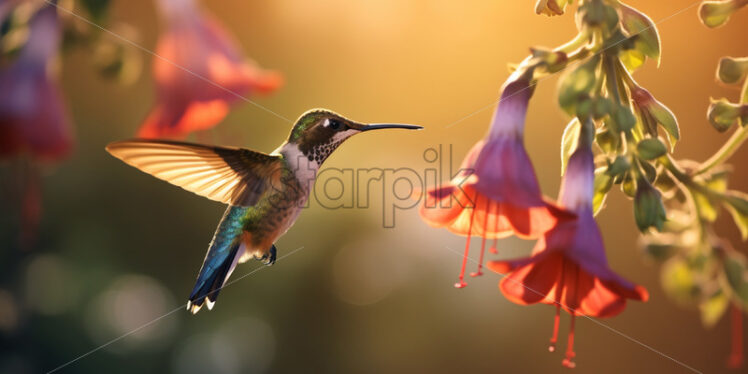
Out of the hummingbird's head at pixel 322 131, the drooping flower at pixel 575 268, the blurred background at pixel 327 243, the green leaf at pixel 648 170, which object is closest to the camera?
the drooping flower at pixel 575 268

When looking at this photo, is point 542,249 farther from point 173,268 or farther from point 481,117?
point 173,268

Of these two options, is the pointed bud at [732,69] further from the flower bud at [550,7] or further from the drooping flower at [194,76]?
the drooping flower at [194,76]

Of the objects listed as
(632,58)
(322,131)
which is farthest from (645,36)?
(322,131)

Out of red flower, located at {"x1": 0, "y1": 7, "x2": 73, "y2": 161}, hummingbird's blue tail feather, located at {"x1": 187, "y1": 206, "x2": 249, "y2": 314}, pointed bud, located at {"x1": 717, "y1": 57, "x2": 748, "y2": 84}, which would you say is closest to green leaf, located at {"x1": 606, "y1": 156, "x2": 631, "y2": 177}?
pointed bud, located at {"x1": 717, "y1": 57, "x2": 748, "y2": 84}

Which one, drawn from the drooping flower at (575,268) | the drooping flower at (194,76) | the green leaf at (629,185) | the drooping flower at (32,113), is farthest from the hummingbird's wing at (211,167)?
the green leaf at (629,185)

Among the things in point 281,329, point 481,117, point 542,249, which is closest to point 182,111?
point 542,249
